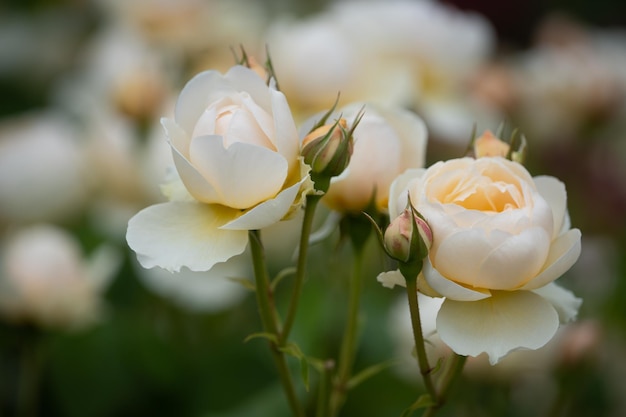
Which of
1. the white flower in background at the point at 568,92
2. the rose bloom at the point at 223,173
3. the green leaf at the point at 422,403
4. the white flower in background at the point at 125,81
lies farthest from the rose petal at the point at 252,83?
the white flower in background at the point at 568,92

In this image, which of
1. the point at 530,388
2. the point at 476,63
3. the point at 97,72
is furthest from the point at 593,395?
the point at 97,72

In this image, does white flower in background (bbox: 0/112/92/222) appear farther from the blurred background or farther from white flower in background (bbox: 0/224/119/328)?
white flower in background (bbox: 0/224/119/328)

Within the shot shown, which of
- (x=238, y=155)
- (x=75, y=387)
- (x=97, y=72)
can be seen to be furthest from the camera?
(x=97, y=72)

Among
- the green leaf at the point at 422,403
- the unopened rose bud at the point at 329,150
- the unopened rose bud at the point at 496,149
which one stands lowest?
the green leaf at the point at 422,403

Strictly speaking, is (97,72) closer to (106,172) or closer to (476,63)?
(106,172)

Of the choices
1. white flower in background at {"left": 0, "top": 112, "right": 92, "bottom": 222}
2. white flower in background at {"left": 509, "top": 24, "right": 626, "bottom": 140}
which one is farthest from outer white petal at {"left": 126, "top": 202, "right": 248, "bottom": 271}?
white flower in background at {"left": 509, "top": 24, "right": 626, "bottom": 140}

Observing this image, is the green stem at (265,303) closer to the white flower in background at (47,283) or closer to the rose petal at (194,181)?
the rose petal at (194,181)

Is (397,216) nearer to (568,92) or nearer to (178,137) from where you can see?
(178,137)
